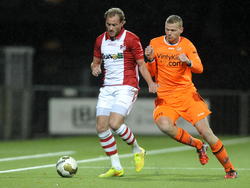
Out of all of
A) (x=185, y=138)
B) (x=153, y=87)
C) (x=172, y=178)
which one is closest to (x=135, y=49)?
(x=153, y=87)

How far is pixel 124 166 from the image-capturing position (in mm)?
11617

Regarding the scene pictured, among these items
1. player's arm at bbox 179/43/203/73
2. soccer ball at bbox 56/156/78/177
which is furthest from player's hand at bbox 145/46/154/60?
soccer ball at bbox 56/156/78/177

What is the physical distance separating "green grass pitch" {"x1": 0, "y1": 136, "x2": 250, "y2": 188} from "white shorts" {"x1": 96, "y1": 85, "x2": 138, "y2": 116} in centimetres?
83

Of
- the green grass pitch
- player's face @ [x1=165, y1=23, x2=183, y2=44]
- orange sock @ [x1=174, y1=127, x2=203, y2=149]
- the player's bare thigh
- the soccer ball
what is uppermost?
player's face @ [x1=165, y1=23, x2=183, y2=44]

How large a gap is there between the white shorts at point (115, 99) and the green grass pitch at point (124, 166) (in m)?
0.83

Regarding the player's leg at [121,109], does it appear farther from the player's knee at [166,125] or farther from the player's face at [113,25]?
the player's face at [113,25]

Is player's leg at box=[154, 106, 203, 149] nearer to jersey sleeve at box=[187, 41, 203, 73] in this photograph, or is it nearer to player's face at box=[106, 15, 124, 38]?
jersey sleeve at box=[187, 41, 203, 73]

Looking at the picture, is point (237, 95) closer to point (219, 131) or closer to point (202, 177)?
point (219, 131)

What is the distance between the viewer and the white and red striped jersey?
976 cm

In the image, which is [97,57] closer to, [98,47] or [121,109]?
[98,47]

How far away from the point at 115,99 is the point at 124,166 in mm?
2086

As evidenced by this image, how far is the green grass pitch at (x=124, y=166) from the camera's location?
897 cm

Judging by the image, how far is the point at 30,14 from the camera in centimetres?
2634

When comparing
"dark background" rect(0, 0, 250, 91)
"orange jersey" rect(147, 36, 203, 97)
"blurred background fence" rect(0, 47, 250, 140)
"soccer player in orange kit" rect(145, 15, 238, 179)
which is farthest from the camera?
"blurred background fence" rect(0, 47, 250, 140)
